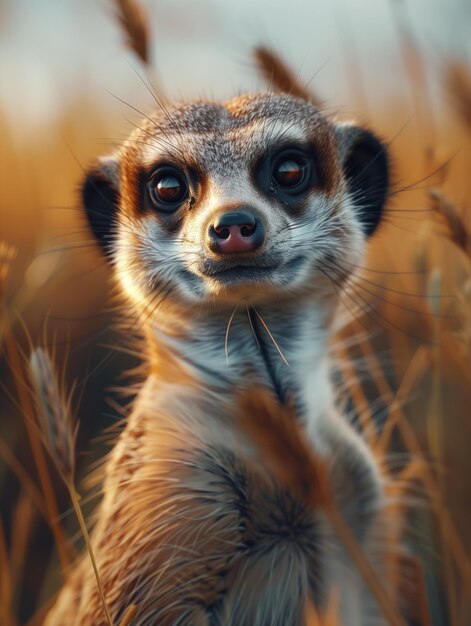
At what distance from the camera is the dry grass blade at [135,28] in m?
1.94

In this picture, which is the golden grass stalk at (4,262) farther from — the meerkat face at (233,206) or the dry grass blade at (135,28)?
the dry grass blade at (135,28)

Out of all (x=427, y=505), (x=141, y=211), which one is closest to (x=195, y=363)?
(x=141, y=211)

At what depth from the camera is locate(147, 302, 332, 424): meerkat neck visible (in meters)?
2.04

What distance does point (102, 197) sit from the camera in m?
2.22

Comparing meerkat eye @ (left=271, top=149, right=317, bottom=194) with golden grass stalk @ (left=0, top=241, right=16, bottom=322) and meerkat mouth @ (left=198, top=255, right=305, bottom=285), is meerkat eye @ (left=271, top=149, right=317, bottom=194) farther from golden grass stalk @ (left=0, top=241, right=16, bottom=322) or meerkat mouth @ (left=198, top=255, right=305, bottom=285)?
golden grass stalk @ (left=0, top=241, right=16, bottom=322)

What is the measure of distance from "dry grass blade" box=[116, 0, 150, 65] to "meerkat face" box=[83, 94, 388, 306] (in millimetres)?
153

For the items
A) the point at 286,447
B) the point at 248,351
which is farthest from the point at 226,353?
the point at 286,447

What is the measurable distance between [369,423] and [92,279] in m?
2.05

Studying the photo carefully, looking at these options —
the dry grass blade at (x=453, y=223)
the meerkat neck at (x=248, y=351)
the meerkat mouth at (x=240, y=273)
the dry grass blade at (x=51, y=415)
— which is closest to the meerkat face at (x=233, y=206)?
the meerkat mouth at (x=240, y=273)

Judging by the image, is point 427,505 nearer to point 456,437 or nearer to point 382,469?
point 382,469

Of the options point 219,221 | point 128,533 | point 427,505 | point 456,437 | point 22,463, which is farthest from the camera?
point 22,463

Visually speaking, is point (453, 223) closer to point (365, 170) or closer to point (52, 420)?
point (365, 170)

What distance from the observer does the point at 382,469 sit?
2.40 metres

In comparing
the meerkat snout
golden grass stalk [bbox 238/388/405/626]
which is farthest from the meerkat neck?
golden grass stalk [bbox 238/388/405/626]
